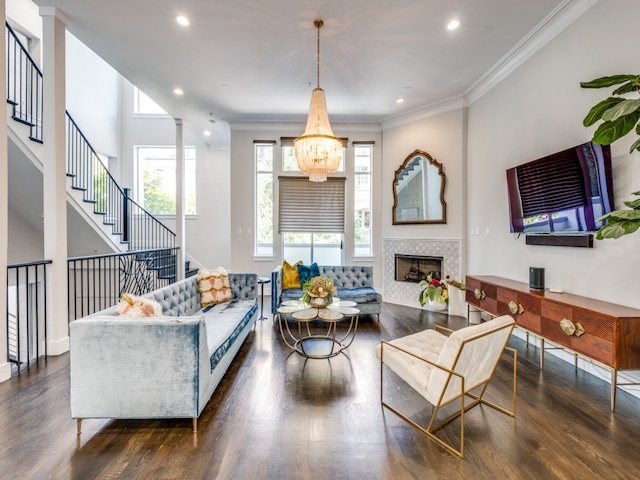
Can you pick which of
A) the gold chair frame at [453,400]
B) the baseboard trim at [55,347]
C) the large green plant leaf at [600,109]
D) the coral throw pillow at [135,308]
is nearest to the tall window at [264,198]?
the baseboard trim at [55,347]

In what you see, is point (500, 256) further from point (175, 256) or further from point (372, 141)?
point (175, 256)

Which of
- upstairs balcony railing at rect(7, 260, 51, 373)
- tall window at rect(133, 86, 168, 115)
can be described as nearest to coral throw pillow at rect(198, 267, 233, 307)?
upstairs balcony railing at rect(7, 260, 51, 373)

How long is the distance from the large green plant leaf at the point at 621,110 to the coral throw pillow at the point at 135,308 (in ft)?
10.9

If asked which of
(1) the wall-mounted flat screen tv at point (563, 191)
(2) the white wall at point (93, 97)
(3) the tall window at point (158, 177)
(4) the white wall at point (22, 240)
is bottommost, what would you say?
(4) the white wall at point (22, 240)

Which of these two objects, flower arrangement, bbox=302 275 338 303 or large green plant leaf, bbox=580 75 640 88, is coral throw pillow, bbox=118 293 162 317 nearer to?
flower arrangement, bbox=302 275 338 303

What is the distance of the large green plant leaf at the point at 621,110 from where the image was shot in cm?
191

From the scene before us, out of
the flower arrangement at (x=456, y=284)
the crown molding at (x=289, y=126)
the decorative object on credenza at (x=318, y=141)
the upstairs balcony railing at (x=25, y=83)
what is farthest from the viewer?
the crown molding at (x=289, y=126)

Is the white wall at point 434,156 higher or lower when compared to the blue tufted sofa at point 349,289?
higher

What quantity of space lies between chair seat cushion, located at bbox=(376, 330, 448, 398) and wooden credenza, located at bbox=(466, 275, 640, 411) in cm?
102

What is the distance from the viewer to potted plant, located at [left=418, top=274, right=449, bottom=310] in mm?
5129

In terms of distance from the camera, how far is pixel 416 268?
5871mm

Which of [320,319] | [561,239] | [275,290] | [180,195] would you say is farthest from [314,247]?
[561,239]

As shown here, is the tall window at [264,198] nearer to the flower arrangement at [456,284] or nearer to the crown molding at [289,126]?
the crown molding at [289,126]

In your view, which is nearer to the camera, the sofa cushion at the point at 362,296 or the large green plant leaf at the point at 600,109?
the large green plant leaf at the point at 600,109
